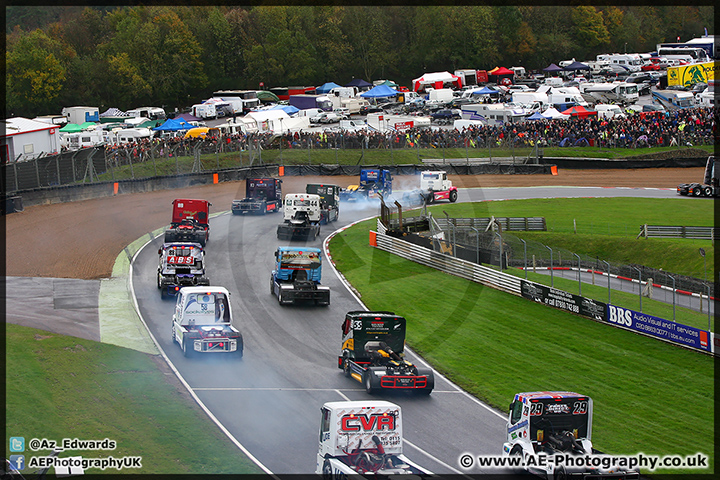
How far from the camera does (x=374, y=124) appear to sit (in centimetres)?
7888

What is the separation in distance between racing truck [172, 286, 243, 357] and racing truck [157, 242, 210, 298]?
17.6 ft

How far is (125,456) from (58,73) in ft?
312

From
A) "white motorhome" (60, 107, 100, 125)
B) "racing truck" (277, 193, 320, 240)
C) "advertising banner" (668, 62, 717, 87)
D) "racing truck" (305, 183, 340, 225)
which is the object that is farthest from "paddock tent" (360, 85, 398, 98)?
"racing truck" (277, 193, 320, 240)

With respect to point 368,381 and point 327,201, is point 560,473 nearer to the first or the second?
point 368,381

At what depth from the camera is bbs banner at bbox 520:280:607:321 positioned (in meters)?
30.7

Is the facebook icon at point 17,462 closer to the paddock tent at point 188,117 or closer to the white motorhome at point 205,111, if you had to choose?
the paddock tent at point 188,117

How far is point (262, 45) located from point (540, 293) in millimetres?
93511

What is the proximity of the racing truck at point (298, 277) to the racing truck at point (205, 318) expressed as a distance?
565 centimetres

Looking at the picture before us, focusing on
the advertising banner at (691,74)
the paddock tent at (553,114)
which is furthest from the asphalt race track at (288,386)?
the advertising banner at (691,74)

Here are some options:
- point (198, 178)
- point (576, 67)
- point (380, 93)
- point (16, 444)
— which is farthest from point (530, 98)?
point (16, 444)

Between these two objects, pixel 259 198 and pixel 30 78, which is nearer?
pixel 259 198

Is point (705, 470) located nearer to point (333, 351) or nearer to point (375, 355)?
point (375, 355)

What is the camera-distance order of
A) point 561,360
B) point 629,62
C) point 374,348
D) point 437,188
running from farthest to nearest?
1. point 629,62
2. point 437,188
3. point 561,360
4. point 374,348

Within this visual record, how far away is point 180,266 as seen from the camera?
32531mm
